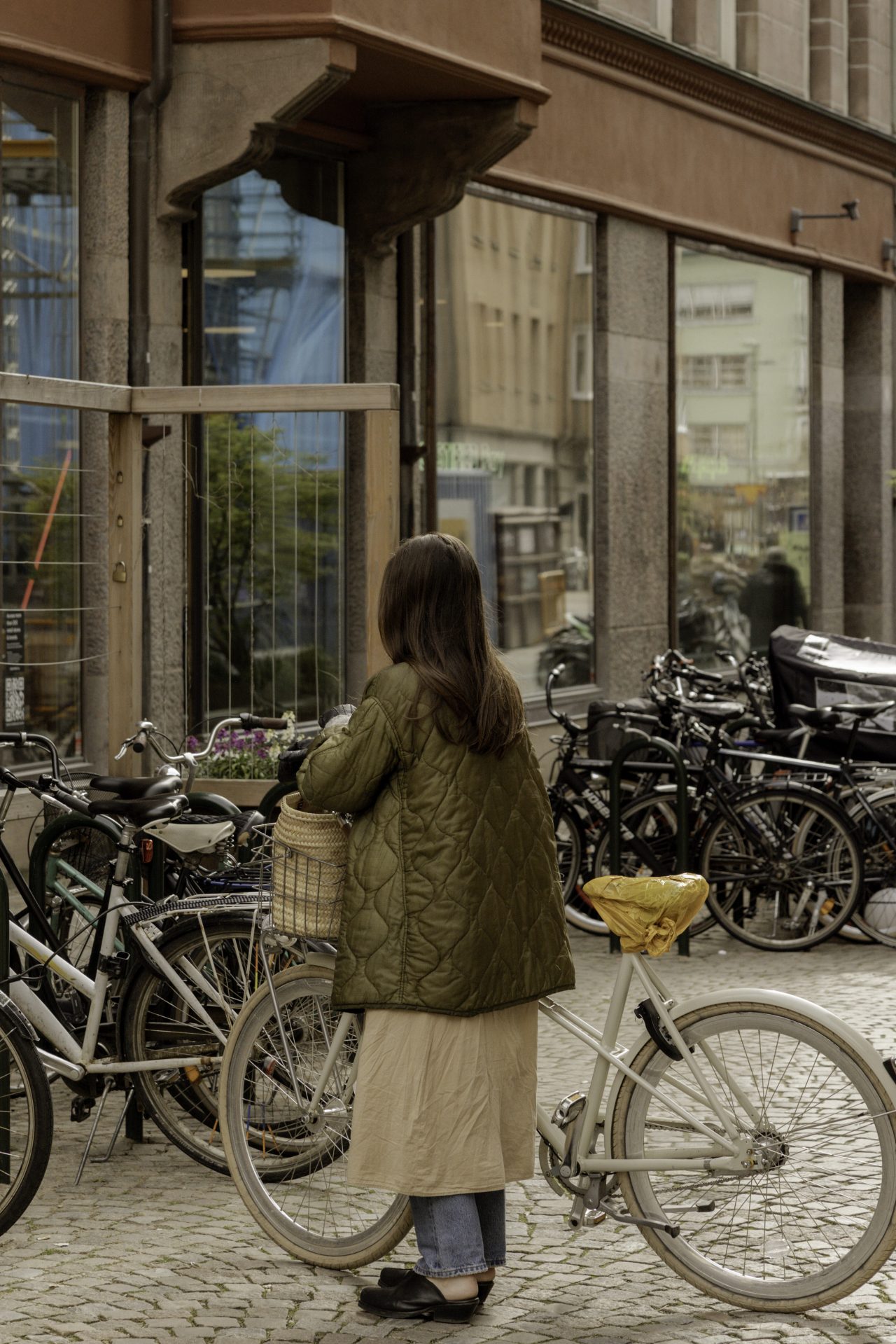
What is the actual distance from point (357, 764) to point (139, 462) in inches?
143

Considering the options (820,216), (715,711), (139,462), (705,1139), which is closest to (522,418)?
(715,711)

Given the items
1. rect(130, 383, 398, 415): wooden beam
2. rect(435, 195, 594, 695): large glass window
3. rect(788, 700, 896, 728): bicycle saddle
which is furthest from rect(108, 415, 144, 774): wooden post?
rect(435, 195, 594, 695): large glass window

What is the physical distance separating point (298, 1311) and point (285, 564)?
5.56 m

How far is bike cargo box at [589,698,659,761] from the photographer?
34.1 feet

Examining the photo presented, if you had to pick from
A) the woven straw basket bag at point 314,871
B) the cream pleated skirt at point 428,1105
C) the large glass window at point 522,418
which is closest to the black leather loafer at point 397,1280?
the cream pleated skirt at point 428,1105

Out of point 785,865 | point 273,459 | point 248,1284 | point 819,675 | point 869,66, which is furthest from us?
point 869,66

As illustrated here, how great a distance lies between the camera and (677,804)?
9602 millimetres

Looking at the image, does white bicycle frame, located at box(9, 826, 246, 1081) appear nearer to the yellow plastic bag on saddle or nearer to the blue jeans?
the blue jeans

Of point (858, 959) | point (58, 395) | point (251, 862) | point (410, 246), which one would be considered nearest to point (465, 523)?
point (410, 246)

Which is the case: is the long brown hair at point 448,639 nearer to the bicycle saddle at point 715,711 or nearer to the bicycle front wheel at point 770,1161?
the bicycle front wheel at point 770,1161

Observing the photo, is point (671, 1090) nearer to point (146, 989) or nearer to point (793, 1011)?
point (793, 1011)

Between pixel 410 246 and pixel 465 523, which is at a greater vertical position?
pixel 410 246

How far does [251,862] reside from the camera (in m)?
5.48

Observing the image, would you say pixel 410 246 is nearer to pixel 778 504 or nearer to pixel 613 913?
pixel 778 504
